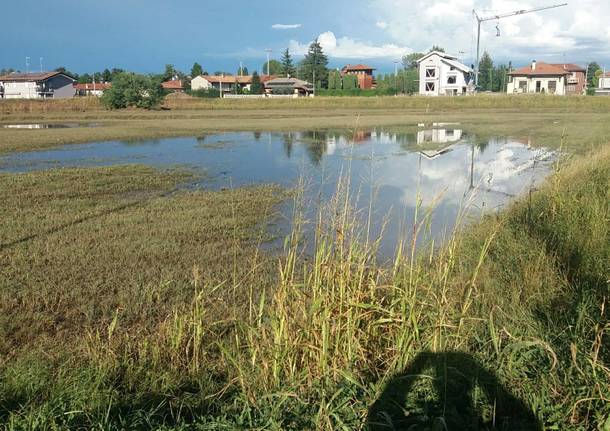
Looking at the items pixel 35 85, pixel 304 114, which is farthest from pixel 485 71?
pixel 35 85

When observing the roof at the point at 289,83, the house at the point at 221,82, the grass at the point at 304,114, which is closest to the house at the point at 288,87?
the roof at the point at 289,83

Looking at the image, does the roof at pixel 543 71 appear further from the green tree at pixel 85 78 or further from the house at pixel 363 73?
the green tree at pixel 85 78

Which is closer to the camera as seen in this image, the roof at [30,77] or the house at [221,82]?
the roof at [30,77]

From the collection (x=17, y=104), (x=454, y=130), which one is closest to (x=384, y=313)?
(x=454, y=130)

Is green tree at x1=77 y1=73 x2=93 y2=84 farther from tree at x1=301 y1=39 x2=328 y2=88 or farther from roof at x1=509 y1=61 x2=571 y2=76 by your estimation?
roof at x1=509 y1=61 x2=571 y2=76

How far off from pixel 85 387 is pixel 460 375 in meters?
2.26

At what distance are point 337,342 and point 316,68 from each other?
81.9 metres

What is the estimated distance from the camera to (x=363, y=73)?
93062mm

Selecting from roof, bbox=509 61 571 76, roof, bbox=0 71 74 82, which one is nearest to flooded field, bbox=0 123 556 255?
roof, bbox=509 61 571 76

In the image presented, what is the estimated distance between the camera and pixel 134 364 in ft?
12.3

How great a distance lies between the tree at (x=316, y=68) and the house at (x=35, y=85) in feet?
117

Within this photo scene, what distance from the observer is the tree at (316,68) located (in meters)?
81.8

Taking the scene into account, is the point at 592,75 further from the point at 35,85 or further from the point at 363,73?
the point at 35,85

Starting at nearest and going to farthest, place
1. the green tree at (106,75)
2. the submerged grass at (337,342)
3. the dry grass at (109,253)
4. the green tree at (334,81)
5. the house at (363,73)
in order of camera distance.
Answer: the submerged grass at (337,342)
the dry grass at (109,253)
the green tree at (334,81)
the house at (363,73)
the green tree at (106,75)
